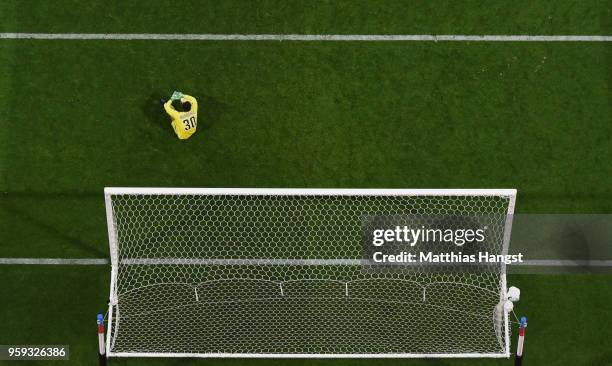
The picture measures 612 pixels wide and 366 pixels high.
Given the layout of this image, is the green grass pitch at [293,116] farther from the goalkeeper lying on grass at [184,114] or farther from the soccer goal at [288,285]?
the soccer goal at [288,285]

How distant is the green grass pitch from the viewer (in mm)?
11453

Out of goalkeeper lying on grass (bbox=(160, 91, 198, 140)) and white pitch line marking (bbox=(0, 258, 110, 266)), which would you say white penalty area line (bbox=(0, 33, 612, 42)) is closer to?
goalkeeper lying on grass (bbox=(160, 91, 198, 140))

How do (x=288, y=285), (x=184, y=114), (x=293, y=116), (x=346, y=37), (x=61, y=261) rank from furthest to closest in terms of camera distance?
(x=346, y=37)
(x=293, y=116)
(x=184, y=114)
(x=61, y=261)
(x=288, y=285)

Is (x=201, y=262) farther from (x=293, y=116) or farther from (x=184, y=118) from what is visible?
(x=293, y=116)

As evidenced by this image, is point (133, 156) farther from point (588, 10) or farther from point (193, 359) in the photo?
point (588, 10)

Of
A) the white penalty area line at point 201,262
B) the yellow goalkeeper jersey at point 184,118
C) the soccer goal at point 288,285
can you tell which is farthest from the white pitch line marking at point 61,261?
the yellow goalkeeper jersey at point 184,118

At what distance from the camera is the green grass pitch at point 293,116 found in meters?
11.5

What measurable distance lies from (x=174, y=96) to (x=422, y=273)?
3.95 metres

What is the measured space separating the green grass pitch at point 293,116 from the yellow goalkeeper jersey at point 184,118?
20 cm

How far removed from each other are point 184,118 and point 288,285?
8.57 ft

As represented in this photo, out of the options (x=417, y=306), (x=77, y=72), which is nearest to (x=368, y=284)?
(x=417, y=306)

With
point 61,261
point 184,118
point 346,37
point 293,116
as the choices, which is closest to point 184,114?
point 184,118

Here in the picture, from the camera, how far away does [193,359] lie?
10891 millimetres

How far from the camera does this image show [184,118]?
11758mm
